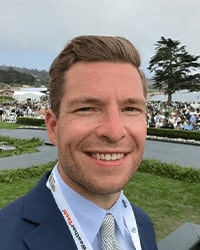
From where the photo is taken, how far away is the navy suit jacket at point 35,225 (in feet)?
4.31

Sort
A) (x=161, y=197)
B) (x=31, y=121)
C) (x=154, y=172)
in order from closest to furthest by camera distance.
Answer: (x=161, y=197) < (x=154, y=172) < (x=31, y=121)

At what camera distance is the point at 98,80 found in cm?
136

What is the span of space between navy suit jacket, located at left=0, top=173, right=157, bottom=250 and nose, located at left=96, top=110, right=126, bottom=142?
35cm

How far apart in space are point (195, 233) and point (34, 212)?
2671 millimetres

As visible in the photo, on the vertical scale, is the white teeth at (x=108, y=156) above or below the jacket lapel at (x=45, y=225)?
above

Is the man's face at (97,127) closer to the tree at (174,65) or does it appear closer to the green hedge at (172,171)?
the green hedge at (172,171)

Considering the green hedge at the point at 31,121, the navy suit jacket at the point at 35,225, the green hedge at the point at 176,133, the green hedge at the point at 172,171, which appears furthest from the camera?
the green hedge at the point at 31,121

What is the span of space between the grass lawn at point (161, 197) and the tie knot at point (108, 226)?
4215 mm

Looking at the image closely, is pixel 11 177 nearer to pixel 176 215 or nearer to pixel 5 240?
pixel 176 215

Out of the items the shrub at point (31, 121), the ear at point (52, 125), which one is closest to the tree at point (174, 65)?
the shrub at point (31, 121)

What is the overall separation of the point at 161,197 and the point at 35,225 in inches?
258

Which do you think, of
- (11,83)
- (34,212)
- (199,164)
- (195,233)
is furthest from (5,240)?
(11,83)

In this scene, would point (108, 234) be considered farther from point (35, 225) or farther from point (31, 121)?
point (31, 121)

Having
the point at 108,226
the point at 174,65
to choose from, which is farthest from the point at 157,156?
the point at 174,65
